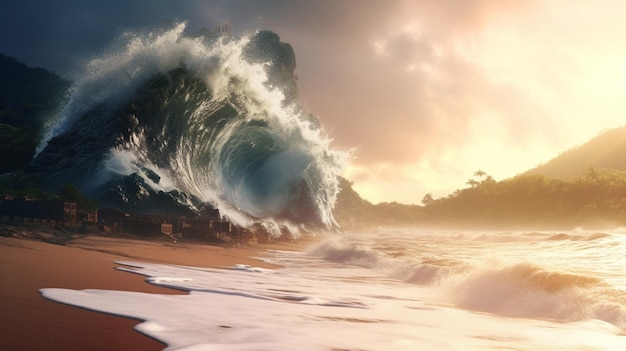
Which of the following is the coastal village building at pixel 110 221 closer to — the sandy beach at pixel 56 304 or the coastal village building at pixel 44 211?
the coastal village building at pixel 44 211

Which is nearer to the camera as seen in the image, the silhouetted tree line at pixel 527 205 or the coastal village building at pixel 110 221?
the coastal village building at pixel 110 221

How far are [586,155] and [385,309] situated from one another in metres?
146

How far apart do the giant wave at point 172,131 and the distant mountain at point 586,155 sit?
104844 millimetres

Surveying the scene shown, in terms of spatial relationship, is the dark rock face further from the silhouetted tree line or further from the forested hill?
the silhouetted tree line

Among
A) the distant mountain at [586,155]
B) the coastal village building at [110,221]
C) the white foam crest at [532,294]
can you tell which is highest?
the distant mountain at [586,155]

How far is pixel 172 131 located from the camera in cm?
2166

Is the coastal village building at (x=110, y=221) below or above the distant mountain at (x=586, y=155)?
below

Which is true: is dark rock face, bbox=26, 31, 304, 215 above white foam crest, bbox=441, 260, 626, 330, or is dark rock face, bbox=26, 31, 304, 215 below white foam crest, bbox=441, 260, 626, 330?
above

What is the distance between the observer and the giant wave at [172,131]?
17.5 metres

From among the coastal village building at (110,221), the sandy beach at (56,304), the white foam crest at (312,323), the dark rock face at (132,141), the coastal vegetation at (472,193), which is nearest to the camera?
the sandy beach at (56,304)

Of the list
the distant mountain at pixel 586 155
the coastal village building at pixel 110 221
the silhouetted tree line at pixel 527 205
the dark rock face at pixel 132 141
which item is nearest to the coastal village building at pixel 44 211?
the coastal village building at pixel 110 221

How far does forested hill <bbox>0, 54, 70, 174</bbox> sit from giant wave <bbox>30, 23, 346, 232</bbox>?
4.40 meters

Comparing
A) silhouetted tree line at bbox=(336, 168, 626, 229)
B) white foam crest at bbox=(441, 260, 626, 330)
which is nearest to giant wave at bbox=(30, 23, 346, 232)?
white foam crest at bbox=(441, 260, 626, 330)

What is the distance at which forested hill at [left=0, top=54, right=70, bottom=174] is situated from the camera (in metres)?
25.1
